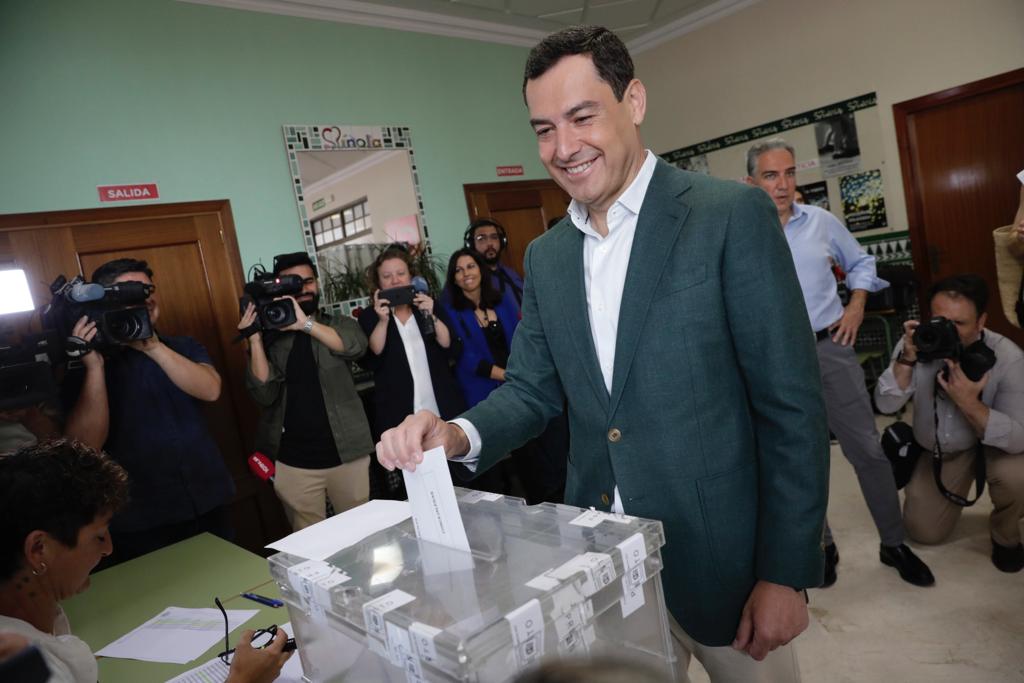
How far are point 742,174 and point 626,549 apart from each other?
5.48m

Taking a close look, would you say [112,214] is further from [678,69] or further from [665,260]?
[678,69]

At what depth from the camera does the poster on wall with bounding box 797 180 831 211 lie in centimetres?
523

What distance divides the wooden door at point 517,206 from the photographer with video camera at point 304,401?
229cm

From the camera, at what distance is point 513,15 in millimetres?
5109

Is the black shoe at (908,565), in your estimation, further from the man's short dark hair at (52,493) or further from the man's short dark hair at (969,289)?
the man's short dark hair at (52,493)

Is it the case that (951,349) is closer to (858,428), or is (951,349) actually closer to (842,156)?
(858,428)

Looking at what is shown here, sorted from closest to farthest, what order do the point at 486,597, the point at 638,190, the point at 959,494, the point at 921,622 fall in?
1. the point at 486,597
2. the point at 638,190
3. the point at 921,622
4. the point at 959,494

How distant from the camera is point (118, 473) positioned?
1.45m

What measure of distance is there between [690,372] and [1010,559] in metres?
2.29

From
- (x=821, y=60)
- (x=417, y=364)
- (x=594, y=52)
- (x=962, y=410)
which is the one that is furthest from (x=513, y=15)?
(x=594, y=52)

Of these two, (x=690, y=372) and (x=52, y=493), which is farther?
(x=52, y=493)

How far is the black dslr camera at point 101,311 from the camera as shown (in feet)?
7.61

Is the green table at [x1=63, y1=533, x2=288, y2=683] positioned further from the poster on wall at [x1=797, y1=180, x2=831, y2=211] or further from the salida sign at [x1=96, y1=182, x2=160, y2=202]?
the poster on wall at [x1=797, y1=180, x2=831, y2=211]

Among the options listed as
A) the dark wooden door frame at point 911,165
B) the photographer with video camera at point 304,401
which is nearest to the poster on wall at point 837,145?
the dark wooden door frame at point 911,165
